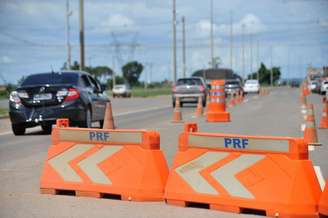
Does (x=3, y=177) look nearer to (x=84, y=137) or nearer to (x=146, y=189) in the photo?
(x=84, y=137)

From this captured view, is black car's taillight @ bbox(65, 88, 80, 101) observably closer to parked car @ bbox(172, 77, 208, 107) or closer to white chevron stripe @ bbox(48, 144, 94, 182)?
white chevron stripe @ bbox(48, 144, 94, 182)

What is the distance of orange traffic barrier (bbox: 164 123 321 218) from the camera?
6.94 m

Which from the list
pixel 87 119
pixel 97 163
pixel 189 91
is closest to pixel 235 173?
pixel 97 163

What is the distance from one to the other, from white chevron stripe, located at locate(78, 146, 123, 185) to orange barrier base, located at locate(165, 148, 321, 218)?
919mm

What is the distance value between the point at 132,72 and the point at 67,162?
15327 centimetres

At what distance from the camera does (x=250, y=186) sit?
734 cm

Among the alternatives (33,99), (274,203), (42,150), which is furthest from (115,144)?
(33,99)

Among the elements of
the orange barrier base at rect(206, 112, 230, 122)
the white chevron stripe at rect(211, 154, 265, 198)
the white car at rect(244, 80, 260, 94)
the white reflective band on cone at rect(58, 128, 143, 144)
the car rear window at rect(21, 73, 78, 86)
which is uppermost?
the car rear window at rect(21, 73, 78, 86)

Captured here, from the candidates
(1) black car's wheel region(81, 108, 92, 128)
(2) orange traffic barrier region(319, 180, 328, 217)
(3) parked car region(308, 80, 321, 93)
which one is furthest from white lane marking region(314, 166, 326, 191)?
(3) parked car region(308, 80, 321, 93)

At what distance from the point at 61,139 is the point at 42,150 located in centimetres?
518

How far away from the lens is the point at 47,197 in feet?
28.4

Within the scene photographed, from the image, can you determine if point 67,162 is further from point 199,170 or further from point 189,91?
point 189,91

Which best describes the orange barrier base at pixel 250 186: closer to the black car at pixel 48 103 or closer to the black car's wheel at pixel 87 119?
the black car at pixel 48 103

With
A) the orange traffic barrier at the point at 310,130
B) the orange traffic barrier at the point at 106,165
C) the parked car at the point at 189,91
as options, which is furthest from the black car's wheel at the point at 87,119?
the parked car at the point at 189,91
